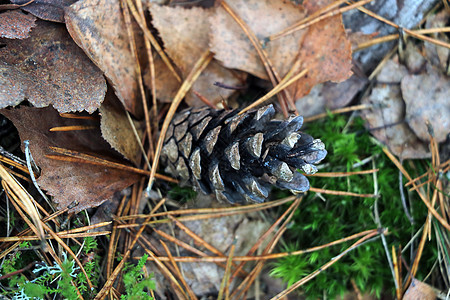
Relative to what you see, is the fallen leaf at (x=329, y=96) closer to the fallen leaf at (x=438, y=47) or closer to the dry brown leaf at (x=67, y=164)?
the fallen leaf at (x=438, y=47)

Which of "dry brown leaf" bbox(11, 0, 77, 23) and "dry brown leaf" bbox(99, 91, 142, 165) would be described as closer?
"dry brown leaf" bbox(11, 0, 77, 23)

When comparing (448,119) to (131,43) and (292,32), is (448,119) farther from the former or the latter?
(131,43)

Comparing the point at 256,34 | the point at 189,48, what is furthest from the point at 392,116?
the point at 189,48

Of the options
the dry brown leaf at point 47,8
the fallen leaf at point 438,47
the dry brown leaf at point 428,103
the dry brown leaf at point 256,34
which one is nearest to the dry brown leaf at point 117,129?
the dry brown leaf at point 47,8

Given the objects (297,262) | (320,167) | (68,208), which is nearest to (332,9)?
(320,167)

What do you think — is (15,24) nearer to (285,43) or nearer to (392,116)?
(285,43)

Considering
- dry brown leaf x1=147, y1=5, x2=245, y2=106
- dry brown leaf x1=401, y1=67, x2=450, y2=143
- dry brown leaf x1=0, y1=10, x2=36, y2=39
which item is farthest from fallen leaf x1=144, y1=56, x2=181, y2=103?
dry brown leaf x1=401, y1=67, x2=450, y2=143

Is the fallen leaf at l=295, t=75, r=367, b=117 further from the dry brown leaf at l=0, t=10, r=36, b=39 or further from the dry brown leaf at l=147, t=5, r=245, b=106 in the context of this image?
the dry brown leaf at l=0, t=10, r=36, b=39
